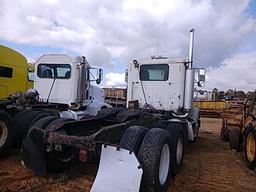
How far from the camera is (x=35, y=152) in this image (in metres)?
4.88

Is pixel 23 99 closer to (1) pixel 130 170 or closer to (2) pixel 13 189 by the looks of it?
(2) pixel 13 189

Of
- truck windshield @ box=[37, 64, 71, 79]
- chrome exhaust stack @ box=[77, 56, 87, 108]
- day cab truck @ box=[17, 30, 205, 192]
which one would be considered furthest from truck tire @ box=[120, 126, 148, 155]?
truck windshield @ box=[37, 64, 71, 79]

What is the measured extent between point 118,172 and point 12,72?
26.0 ft

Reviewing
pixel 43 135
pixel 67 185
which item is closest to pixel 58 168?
pixel 67 185

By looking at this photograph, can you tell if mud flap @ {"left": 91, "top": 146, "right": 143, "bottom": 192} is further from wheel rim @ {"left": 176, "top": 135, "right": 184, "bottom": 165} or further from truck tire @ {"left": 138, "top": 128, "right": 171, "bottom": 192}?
wheel rim @ {"left": 176, "top": 135, "right": 184, "bottom": 165}

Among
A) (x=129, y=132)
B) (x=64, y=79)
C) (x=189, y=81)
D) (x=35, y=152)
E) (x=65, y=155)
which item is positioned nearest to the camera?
(x=129, y=132)

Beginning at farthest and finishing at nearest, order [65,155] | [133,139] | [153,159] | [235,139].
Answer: [235,139] < [65,155] < [133,139] < [153,159]

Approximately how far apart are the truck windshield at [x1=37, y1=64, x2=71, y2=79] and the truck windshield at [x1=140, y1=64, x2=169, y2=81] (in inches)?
103

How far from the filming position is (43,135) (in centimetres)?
475

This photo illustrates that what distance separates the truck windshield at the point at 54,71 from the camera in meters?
10.3

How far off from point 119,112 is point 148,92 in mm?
2619

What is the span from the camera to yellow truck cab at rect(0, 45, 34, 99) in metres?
10.2

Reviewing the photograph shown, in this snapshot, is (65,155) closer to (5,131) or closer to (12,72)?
(5,131)

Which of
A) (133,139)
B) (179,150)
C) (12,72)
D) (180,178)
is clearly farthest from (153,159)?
(12,72)
